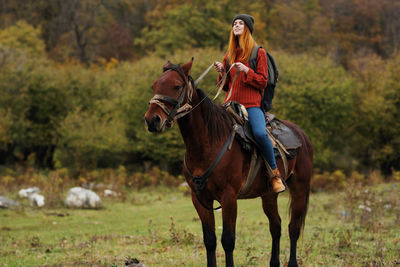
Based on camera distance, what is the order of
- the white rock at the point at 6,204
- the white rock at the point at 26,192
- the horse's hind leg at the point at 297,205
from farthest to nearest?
1. the white rock at the point at 26,192
2. the white rock at the point at 6,204
3. the horse's hind leg at the point at 297,205

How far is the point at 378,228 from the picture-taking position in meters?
10.4

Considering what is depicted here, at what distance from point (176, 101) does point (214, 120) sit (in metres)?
0.75

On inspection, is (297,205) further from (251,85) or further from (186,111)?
(186,111)

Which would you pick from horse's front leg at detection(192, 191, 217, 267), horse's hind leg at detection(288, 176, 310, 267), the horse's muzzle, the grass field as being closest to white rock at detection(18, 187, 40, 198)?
the grass field

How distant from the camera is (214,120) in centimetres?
553

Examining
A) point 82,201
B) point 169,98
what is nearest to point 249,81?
point 169,98

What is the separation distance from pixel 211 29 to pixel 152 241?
35212 millimetres

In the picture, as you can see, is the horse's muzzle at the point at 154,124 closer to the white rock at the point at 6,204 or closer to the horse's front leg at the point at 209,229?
the horse's front leg at the point at 209,229

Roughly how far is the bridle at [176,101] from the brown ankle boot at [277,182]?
5.00ft

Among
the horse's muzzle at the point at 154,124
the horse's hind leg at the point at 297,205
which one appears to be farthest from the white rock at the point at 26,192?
the horse's muzzle at the point at 154,124

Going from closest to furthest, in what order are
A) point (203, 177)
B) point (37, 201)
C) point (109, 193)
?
point (203, 177) < point (37, 201) < point (109, 193)

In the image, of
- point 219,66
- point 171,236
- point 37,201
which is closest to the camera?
point 219,66

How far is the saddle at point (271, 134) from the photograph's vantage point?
18.8 feet

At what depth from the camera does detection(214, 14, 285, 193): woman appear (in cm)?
578
